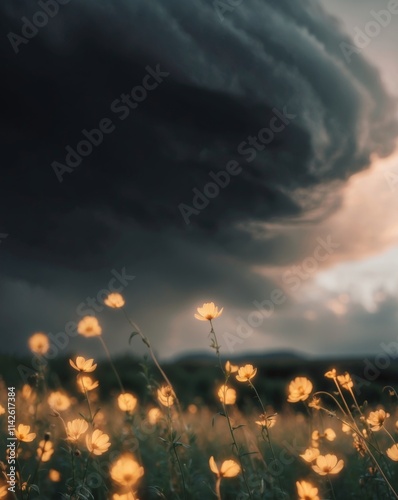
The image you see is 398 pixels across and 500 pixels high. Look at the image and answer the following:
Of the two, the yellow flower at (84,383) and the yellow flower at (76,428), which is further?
the yellow flower at (84,383)

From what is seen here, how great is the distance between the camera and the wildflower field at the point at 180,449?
2109mm

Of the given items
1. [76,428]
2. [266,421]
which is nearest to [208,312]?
[266,421]

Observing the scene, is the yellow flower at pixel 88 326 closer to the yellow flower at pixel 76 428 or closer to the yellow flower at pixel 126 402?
the yellow flower at pixel 126 402

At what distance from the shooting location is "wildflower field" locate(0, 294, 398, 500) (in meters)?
2.11

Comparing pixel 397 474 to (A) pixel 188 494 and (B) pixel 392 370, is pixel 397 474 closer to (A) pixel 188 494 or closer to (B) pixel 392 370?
(A) pixel 188 494

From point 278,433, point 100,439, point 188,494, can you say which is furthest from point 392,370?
point 100,439

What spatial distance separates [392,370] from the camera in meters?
16.7

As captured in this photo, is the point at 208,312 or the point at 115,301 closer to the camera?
the point at 208,312

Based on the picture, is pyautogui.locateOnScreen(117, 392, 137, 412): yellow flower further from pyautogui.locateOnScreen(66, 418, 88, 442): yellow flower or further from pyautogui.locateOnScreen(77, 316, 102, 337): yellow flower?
pyautogui.locateOnScreen(66, 418, 88, 442): yellow flower

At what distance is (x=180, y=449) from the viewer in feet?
11.4

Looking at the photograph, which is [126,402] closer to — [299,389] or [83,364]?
[83,364]

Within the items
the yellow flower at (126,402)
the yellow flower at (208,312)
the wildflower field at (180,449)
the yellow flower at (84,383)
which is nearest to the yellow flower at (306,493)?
the wildflower field at (180,449)

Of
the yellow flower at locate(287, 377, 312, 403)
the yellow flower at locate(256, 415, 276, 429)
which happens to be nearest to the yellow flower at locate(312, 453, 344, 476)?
the yellow flower at locate(256, 415, 276, 429)

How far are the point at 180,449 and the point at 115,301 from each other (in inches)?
51.4
